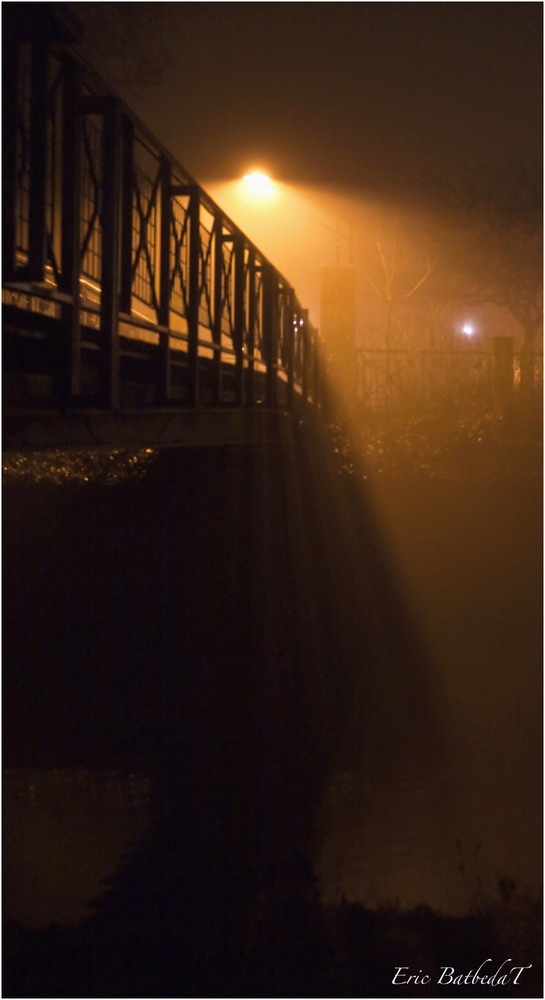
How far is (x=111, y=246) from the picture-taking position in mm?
5332

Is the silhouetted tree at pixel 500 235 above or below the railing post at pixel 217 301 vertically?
above

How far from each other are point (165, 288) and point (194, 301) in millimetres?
659

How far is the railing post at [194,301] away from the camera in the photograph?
7184 mm

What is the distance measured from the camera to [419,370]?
56.6ft

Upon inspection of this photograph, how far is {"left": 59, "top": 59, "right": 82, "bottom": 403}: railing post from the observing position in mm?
4844

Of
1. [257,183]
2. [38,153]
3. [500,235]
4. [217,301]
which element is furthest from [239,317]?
[500,235]

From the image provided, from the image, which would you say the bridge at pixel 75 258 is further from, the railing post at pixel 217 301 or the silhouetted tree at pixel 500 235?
the silhouetted tree at pixel 500 235

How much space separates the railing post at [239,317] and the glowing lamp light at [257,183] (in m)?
4.27

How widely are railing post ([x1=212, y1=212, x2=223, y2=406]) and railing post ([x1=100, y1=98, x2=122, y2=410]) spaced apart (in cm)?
244

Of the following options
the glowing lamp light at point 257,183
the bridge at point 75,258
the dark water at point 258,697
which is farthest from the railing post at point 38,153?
the glowing lamp light at point 257,183

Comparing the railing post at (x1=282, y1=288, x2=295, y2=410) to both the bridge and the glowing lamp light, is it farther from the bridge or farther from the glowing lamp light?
the bridge

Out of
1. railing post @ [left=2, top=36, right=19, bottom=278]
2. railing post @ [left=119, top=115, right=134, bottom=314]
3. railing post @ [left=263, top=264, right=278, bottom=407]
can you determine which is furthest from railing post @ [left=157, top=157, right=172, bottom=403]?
railing post @ [left=263, top=264, right=278, bottom=407]

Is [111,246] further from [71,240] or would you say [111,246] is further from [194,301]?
[194,301]

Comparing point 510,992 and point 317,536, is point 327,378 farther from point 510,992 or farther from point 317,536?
point 510,992
